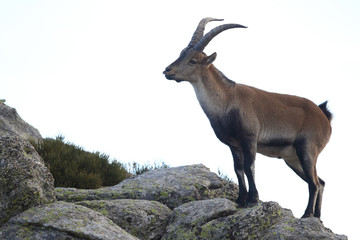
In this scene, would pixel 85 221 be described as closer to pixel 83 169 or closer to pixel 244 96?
pixel 244 96

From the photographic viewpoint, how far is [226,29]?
9.76 m

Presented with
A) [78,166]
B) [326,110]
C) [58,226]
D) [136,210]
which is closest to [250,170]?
[136,210]

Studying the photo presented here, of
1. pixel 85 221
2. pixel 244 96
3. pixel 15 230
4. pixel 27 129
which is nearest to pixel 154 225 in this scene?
pixel 85 221

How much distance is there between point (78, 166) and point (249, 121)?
6.20 m

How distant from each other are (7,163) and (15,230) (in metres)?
1.05

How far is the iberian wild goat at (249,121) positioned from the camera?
929cm

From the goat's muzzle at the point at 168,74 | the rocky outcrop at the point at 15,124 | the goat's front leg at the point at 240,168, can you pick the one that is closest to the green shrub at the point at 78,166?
the rocky outcrop at the point at 15,124

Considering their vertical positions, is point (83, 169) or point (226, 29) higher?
point (226, 29)

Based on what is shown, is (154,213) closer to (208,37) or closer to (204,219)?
(204,219)

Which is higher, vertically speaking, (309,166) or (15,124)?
(15,124)

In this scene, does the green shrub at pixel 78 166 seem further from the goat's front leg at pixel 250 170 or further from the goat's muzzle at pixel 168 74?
the goat's front leg at pixel 250 170

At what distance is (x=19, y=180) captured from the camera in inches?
252

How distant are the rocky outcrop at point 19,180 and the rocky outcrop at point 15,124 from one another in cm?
887

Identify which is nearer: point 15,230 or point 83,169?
point 15,230
